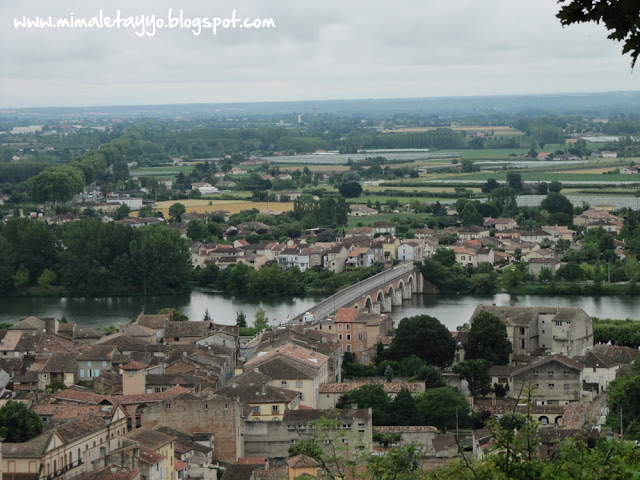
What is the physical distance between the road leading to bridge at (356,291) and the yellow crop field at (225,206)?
421 inches

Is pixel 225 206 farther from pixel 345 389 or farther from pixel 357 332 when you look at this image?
pixel 345 389

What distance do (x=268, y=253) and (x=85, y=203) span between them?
1232 cm

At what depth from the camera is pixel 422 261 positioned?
2273 cm

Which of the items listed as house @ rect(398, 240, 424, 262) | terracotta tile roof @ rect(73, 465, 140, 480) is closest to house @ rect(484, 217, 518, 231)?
house @ rect(398, 240, 424, 262)

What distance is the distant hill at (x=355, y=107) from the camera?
150625 mm

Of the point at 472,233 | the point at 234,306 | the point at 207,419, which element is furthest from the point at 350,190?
the point at 207,419

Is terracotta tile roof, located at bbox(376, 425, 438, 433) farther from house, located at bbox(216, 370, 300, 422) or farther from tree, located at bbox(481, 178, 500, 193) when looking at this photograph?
tree, located at bbox(481, 178, 500, 193)

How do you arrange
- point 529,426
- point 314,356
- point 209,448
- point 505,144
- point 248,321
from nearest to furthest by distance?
point 529,426
point 209,448
point 314,356
point 248,321
point 505,144

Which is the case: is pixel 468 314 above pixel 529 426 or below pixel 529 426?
below

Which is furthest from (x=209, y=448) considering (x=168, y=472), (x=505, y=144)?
(x=505, y=144)

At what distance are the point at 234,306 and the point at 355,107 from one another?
14582cm

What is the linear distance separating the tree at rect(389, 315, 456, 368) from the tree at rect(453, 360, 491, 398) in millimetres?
996

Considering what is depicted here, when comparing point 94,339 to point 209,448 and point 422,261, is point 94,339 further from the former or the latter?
point 422,261

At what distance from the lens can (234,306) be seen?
1992 cm
